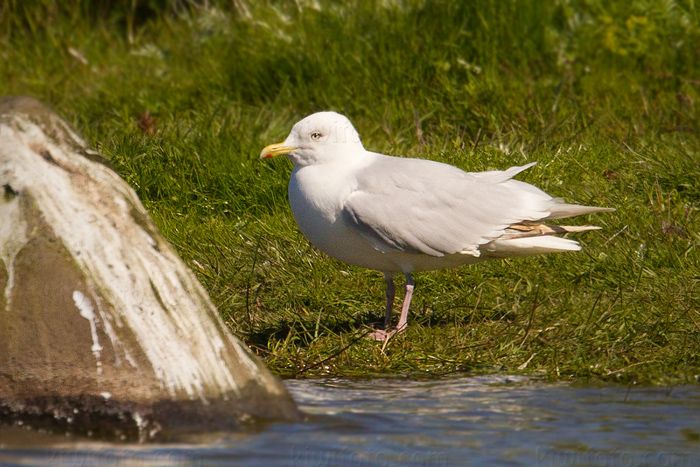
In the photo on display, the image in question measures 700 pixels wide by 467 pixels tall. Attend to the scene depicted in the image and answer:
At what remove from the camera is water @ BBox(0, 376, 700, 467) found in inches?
128

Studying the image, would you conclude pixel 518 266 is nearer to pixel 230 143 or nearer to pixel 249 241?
pixel 249 241

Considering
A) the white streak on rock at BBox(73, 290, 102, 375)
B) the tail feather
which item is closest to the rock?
the white streak on rock at BBox(73, 290, 102, 375)

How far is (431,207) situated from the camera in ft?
15.8

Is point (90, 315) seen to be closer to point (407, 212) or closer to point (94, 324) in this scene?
point (94, 324)

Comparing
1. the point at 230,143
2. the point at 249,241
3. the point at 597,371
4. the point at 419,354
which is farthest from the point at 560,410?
the point at 230,143

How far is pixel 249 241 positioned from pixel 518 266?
4.92 feet

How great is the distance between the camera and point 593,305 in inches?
185

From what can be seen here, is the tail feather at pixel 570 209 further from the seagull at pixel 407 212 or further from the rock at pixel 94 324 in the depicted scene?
the rock at pixel 94 324

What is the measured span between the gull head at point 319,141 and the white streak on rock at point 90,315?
1708 millimetres

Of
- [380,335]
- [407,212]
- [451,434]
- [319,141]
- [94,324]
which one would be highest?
[319,141]

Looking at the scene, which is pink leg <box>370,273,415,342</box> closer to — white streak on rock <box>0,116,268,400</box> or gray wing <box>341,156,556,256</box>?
gray wing <box>341,156,556,256</box>

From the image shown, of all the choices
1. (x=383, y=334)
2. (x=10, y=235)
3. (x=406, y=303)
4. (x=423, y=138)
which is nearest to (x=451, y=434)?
(x=383, y=334)

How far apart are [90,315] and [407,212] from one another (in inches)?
67.6

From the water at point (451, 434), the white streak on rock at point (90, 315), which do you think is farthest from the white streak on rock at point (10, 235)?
the water at point (451, 434)
